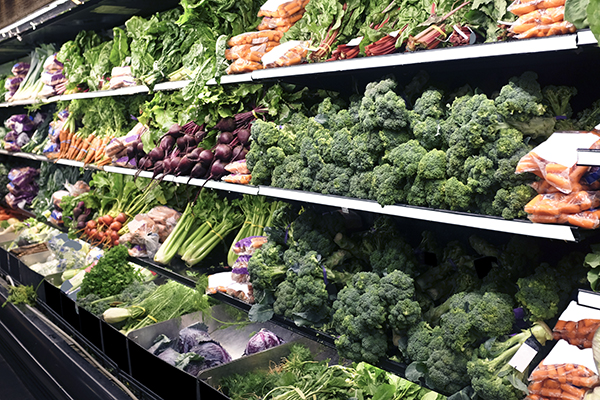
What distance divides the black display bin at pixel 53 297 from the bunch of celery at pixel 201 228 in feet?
2.96

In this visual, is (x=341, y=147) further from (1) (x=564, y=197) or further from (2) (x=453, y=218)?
(1) (x=564, y=197)

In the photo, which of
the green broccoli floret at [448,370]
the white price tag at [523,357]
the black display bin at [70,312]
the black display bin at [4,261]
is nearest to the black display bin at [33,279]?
the black display bin at [70,312]

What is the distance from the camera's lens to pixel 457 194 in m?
1.79

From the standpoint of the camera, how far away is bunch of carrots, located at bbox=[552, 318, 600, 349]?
1582 mm

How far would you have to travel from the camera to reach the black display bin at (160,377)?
2531 mm

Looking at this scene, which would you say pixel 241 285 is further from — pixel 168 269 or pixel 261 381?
pixel 168 269

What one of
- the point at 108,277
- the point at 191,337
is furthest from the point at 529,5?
the point at 108,277

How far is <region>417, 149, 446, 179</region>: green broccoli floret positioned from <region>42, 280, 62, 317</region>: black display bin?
315cm

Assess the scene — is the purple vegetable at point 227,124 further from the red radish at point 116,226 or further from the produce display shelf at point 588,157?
the produce display shelf at point 588,157

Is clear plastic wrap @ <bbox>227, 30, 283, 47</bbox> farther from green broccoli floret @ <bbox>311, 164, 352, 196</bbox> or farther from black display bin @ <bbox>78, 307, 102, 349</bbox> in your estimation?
black display bin @ <bbox>78, 307, 102, 349</bbox>

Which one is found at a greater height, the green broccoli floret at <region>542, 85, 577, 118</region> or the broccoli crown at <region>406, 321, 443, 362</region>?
the green broccoli floret at <region>542, 85, 577, 118</region>

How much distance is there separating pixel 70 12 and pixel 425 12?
3.19 meters

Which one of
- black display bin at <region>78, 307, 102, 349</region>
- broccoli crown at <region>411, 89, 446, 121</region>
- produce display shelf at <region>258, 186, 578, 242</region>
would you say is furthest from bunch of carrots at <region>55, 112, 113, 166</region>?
broccoli crown at <region>411, 89, 446, 121</region>

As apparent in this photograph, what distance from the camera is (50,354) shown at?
3.65 m
